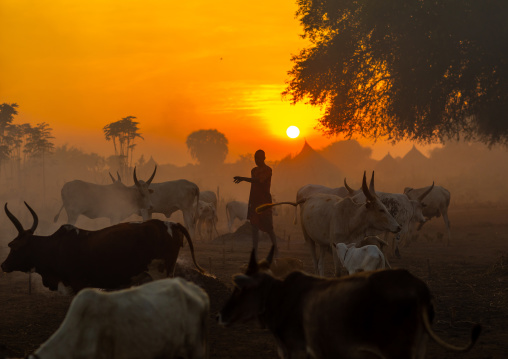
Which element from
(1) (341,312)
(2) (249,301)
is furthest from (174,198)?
(1) (341,312)

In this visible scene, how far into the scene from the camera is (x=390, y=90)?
20219 mm

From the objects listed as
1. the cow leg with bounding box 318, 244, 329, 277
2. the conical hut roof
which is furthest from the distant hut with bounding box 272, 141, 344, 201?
the cow leg with bounding box 318, 244, 329, 277

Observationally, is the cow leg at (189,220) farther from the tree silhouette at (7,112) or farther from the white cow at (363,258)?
the tree silhouette at (7,112)

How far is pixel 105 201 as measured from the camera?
19.6m

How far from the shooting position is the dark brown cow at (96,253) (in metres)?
9.09

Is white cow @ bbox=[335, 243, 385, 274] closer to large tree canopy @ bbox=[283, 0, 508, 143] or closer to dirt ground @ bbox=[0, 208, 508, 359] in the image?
dirt ground @ bbox=[0, 208, 508, 359]

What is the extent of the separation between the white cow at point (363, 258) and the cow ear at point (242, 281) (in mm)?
4674

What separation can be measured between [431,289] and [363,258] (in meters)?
2.48

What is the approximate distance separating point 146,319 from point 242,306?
3.05ft

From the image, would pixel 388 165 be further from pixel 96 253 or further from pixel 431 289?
pixel 96 253

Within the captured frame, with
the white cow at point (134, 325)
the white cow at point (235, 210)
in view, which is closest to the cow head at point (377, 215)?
the white cow at point (134, 325)

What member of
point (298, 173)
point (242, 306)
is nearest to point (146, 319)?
point (242, 306)

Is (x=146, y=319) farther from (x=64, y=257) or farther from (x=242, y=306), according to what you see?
(x=64, y=257)

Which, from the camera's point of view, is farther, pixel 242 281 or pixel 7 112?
pixel 7 112
